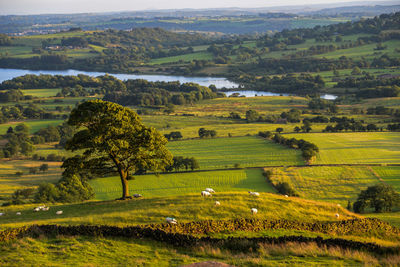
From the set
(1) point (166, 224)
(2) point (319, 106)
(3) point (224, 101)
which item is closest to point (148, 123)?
(3) point (224, 101)

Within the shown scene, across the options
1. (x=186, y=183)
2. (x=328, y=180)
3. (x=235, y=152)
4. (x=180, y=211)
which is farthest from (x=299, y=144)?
(x=180, y=211)

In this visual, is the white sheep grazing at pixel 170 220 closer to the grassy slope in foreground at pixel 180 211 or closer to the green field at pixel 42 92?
the grassy slope in foreground at pixel 180 211

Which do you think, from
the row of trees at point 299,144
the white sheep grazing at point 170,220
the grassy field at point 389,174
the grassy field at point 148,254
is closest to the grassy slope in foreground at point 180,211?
the white sheep grazing at point 170,220

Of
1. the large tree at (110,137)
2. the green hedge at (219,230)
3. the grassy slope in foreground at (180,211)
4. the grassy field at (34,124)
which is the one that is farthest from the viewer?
the grassy field at (34,124)

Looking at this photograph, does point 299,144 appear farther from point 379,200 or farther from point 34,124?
point 34,124

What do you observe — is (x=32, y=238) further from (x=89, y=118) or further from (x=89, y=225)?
(x=89, y=118)
